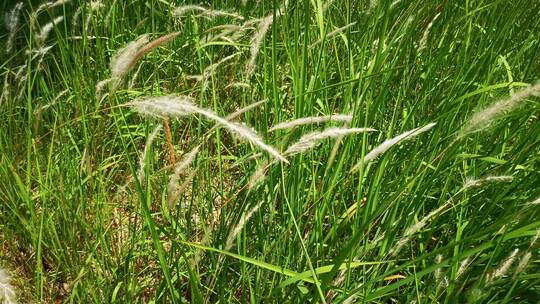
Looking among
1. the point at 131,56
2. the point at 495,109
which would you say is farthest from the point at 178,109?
the point at 495,109

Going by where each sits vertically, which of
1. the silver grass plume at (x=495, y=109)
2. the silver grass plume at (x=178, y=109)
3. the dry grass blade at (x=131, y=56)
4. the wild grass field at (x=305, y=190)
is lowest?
the wild grass field at (x=305, y=190)

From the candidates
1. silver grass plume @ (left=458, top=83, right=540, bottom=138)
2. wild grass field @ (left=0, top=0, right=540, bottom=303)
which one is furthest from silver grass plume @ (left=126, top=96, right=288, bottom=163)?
silver grass plume @ (left=458, top=83, right=540, bottom=138)

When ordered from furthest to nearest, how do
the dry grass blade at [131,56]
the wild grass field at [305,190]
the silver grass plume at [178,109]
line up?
the wild grass field at [305,190]
the dry grass blade at [131,56]
the silver grass plume at [178,109]

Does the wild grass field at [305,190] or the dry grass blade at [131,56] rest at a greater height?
the dry grass blade at [131,56]

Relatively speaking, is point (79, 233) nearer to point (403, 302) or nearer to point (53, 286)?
point (53, 286)

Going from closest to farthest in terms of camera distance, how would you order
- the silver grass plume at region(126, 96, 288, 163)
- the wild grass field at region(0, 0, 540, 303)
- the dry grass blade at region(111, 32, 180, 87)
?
the silver grass plume at region(126, 96, 288, 163) < the dry grass blade at region(111, 32, 180, 87) < the wild grass field at region(0, 0, 540, 303)

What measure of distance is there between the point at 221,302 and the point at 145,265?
39cm

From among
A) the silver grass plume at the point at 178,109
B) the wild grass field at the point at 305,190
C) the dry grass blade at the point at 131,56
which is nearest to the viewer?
the silver grass plume at the point at 178,109

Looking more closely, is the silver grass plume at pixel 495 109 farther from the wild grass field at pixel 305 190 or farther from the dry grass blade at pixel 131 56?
the dry grass blade at pixel 131 56

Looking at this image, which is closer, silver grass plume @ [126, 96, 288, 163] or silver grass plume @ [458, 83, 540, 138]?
silver grass plume @ [126, 96, 288, 163]

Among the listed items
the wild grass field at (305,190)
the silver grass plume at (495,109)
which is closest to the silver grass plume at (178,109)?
the wild grass field at (305,190)

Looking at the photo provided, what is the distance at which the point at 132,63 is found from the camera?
38.4 inches

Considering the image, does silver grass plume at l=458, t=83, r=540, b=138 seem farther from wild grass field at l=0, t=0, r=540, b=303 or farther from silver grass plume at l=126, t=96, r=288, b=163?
silver grass plume at l=126, t=96, r=288, b=163

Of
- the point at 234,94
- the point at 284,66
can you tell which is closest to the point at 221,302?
the point at 234,94
